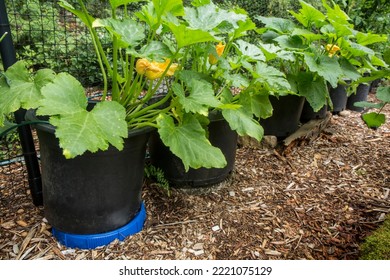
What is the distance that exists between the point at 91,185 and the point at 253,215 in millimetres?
796

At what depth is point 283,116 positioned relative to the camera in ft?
7.75

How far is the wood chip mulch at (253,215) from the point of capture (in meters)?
1.41

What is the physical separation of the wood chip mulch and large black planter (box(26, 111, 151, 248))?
0.37 ft

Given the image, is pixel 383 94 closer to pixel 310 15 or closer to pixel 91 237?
pixel 310 15

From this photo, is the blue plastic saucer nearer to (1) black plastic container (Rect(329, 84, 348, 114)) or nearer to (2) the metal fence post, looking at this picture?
(2) the metal fence post

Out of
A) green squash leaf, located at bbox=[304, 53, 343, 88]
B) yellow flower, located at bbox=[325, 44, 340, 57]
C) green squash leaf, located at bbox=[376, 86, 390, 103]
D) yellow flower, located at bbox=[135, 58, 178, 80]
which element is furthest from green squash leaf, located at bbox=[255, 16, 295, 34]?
yellow flower, located at bbox=[135, 58, 178, 80]

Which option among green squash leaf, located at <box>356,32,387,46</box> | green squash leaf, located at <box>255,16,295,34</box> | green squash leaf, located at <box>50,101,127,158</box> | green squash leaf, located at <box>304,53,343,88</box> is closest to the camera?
green squash leaf, located at <box>50,101,127,158</box>

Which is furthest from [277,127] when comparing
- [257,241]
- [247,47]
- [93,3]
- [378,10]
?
[378,10]

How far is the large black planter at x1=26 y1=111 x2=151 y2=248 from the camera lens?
1256mm

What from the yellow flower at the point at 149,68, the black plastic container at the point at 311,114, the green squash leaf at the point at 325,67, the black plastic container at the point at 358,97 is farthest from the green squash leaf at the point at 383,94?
the black plastic container at the point at 358,97

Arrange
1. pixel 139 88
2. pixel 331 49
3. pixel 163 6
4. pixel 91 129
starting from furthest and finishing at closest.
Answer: pixel 331 49, pixel 139 88, pixel 163 6, pixel 91 129

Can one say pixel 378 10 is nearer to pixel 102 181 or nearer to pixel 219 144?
pixel 219 144

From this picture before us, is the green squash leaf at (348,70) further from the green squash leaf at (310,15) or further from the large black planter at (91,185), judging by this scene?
the large black planter at (91,185)

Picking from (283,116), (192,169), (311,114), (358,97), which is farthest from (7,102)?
(358,97)
